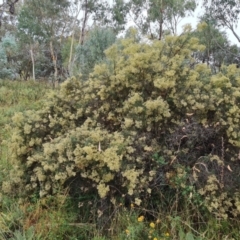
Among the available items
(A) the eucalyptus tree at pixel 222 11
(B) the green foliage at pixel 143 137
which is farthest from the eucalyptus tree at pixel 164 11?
(B) the green foliage at pixel 143 137

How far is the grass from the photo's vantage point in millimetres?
2322

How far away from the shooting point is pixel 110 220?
2.50 m

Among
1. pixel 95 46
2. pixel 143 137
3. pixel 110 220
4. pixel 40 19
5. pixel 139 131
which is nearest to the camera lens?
pixel 110 220

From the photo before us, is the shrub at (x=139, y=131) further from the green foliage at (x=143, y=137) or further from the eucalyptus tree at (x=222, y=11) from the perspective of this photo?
the eucalyptus tree at (x=222, y=11)

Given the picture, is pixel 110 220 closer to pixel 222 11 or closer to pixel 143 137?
pixel 143 137

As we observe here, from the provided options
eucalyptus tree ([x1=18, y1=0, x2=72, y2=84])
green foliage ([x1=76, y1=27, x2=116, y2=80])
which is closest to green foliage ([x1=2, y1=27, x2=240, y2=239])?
green foliage ([x1=76, y1=27, x2=116, y2=80])

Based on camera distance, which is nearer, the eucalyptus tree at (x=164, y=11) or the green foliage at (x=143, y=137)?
the green foliage at (x=143, y=137)

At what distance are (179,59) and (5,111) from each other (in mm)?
4127

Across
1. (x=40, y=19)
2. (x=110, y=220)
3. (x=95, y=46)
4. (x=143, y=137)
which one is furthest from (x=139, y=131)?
(x=40, y=19)

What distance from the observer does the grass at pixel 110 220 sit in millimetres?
2322

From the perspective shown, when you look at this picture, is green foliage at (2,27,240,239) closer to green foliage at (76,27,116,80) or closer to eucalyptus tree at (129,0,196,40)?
green foliage at (76,27,116,80)

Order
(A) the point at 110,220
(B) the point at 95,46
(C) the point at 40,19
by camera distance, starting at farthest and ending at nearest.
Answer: (C) the point at 40,19
(B) the point at 95,46
(A) the point at 110,220

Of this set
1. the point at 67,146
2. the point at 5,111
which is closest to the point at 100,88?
the point at 67,146

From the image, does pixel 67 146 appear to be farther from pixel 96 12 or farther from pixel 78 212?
pixel 96 12
